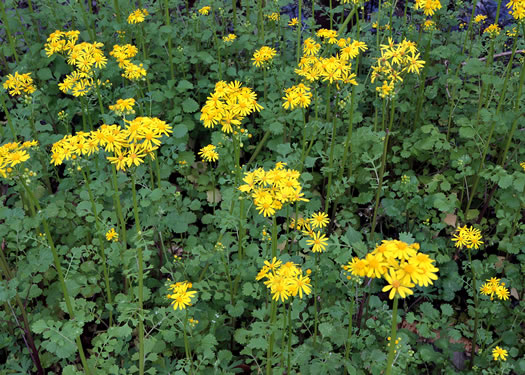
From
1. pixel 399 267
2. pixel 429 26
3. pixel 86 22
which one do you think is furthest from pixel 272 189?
pixel 86 22

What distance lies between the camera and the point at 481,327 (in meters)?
3.07

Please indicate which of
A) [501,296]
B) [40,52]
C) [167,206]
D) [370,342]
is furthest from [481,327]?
[40,52]

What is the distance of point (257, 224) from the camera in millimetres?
3506

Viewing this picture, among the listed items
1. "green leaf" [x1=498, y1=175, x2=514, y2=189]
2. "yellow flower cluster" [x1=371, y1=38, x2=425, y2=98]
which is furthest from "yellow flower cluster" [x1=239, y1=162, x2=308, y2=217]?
"green leaf" [x1=498, y1=175, x2=514, y2=189]

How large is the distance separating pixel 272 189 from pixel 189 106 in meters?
2.27

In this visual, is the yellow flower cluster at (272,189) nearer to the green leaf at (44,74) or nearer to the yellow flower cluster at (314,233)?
the yellow flower cluster at (314,233)

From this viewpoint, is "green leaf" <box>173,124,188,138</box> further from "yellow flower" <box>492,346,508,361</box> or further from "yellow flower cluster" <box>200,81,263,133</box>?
"yellow flower" <box>492,346,508,361</box>

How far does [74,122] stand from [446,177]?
367cm

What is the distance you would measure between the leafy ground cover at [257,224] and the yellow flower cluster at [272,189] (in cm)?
1

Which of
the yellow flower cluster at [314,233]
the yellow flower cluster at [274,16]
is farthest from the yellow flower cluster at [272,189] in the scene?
the yellow flower cluster at [274,16]

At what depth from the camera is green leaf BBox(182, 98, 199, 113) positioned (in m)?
4.11

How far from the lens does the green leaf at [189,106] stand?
411cm

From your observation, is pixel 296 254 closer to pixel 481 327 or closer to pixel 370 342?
pixel 370 342

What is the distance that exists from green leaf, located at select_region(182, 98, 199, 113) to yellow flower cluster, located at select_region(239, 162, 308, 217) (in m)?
2.08
